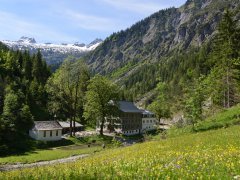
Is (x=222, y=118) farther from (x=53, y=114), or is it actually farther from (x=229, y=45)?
(x=53, y=114)

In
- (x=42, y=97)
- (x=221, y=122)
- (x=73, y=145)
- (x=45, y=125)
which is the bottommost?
(x=73, y=145)

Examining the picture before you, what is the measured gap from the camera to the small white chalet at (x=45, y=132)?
8025 centimetres

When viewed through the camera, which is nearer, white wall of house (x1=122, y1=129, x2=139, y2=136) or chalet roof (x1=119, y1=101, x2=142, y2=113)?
white wall of house (x1=122, y1=129, x2=139, y2=136)

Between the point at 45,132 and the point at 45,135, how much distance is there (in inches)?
31.0

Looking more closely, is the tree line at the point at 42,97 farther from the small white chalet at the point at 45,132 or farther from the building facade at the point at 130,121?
the building facade at the point at 130,121

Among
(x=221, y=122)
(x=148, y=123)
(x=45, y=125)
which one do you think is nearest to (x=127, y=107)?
(x=148, y=123)

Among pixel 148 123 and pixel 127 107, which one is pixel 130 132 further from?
pixel 148 123

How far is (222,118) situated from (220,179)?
110ft

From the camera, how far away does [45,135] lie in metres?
81.3

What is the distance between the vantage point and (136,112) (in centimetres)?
12050

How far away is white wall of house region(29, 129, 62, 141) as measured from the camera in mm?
80062

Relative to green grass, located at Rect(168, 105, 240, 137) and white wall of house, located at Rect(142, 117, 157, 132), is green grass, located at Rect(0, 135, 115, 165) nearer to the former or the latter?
green grass, located at Rect(168, 105, 240, 137)

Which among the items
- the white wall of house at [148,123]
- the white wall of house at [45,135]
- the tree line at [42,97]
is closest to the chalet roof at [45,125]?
the white wall of house at [45,135]

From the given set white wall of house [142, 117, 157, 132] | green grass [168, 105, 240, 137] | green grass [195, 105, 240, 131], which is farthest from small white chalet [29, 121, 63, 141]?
white wall of house [142, 117, 157, 132]
